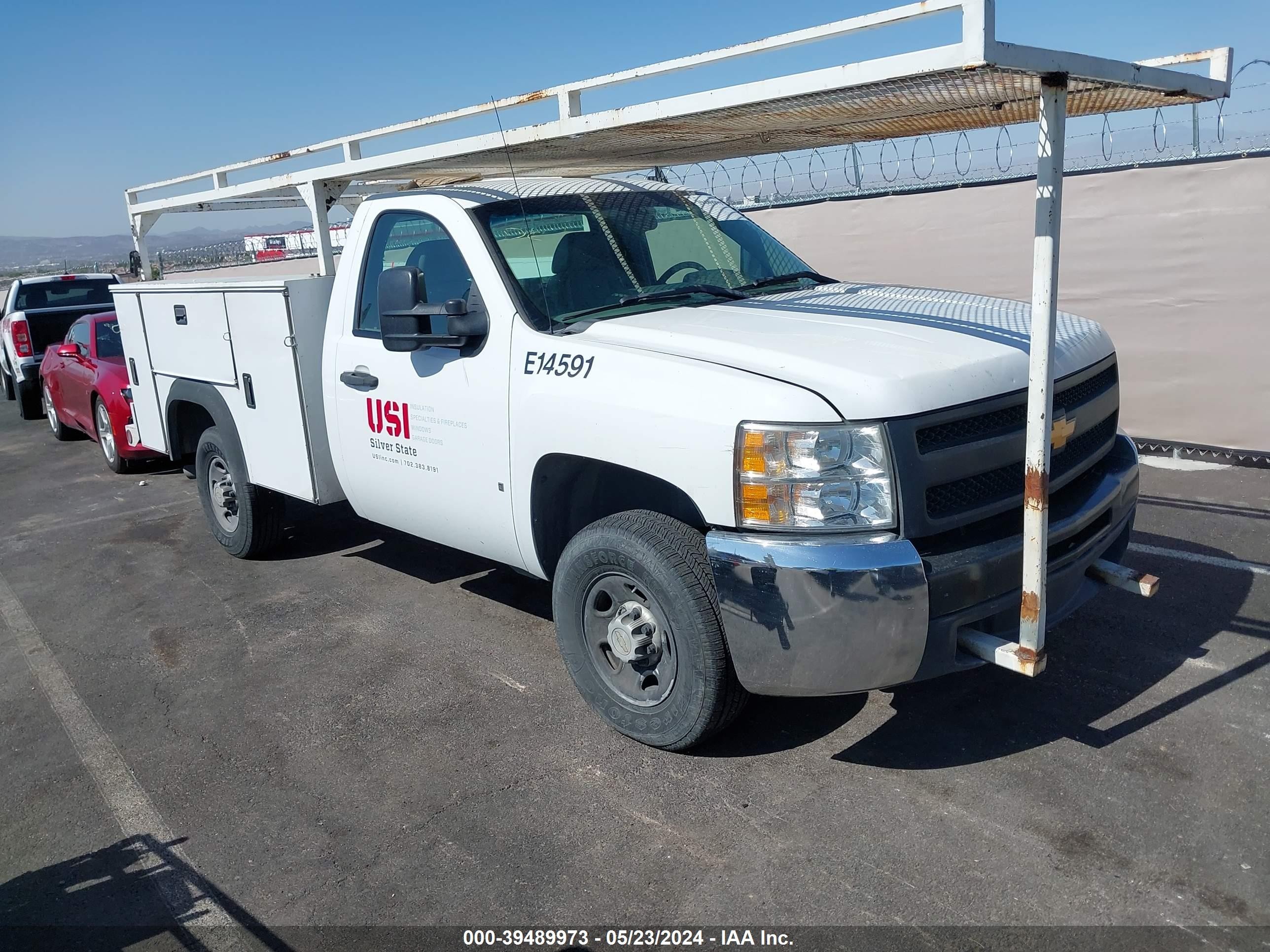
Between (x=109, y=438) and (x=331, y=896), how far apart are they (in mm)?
7829

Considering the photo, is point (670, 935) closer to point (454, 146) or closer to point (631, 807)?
point (631, 807)

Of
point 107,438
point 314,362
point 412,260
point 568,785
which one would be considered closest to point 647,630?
point 568,785

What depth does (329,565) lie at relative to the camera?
634cm

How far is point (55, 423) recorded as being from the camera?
11.9m

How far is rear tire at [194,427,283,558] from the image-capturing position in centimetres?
613

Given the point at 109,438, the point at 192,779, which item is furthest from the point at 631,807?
the point at 109,438

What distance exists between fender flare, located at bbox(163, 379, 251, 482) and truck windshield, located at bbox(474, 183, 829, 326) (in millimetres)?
2483

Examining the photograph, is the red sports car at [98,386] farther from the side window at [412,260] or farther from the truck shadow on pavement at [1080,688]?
the truck shadow on pavement at [1080,688]

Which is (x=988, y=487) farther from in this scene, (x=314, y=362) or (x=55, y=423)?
(x=55, y=423)

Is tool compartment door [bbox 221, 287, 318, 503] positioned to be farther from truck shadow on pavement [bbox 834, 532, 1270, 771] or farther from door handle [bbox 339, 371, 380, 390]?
truck shadow on pavement [bbox 834, 532, 1270, 771]

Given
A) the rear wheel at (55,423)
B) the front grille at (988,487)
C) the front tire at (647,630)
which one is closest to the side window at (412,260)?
the front tire at (647,630)

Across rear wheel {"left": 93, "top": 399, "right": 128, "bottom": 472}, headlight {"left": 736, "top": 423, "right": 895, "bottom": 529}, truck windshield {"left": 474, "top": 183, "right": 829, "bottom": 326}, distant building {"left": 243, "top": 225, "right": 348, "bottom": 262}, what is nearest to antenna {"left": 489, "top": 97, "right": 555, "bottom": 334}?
truck windshield {"left": 474, "top": 183, "right": 829, "bottom": 326}

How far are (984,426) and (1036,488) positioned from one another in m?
0.29

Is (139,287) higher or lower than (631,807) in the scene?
higher
